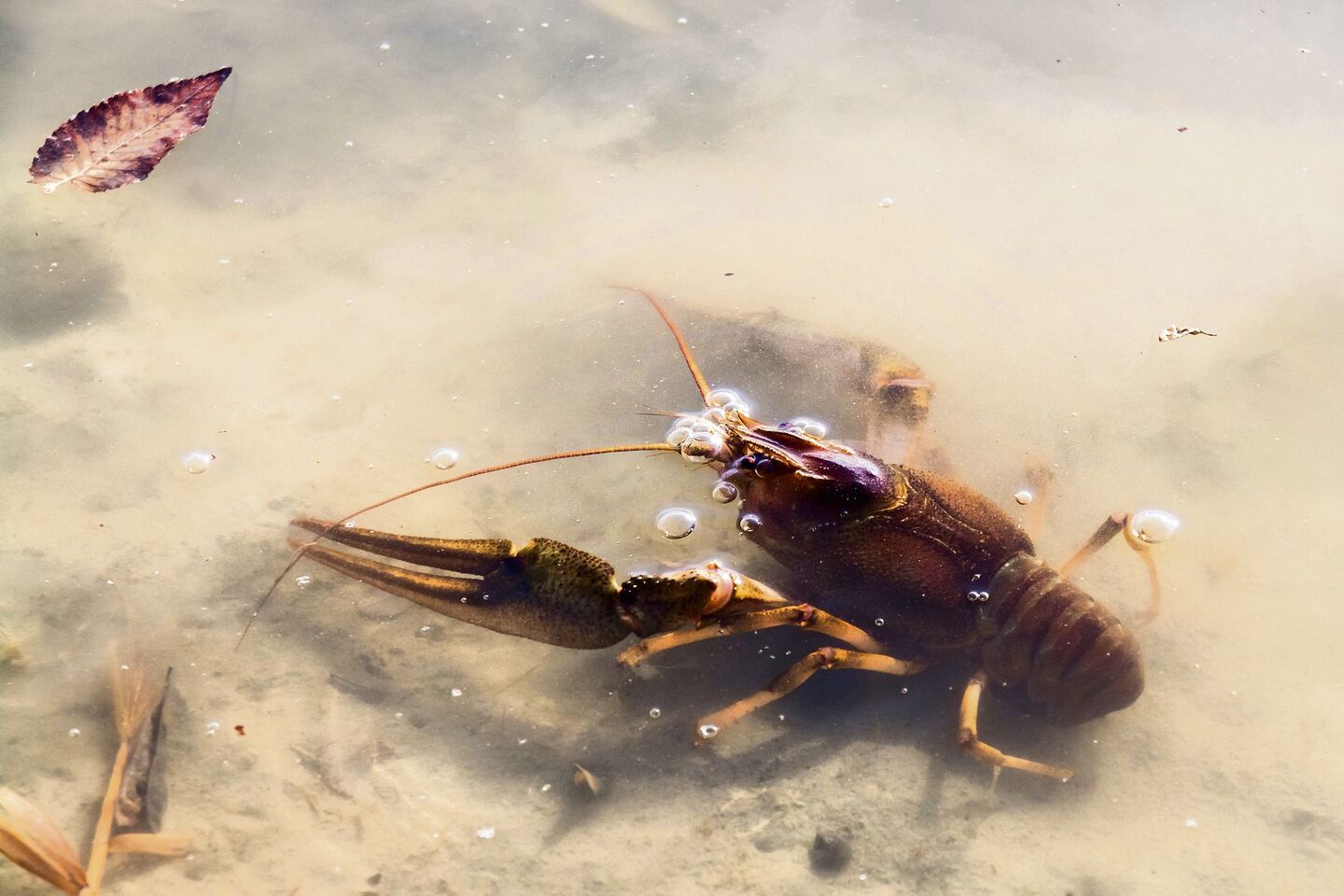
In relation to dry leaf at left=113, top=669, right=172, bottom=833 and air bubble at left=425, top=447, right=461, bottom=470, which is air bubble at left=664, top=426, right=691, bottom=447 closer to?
air bubble at left=425, top=447, right=461, bottom=470

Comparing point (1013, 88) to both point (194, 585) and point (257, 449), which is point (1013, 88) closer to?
point (257, 449)

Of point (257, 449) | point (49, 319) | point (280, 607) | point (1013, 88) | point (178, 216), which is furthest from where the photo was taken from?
point (1013, 88)

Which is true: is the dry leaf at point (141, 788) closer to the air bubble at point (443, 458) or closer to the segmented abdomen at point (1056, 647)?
the air bubble at point (443, 458)

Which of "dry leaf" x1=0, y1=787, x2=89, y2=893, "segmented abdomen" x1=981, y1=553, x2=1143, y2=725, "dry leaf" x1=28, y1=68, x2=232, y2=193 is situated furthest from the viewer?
"dry leaf" x1=28, y1=68, x2=232, y2=193

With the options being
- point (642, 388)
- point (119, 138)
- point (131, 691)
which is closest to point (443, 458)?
point (642, 388)

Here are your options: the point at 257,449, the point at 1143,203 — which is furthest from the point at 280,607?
the point at 1143,203

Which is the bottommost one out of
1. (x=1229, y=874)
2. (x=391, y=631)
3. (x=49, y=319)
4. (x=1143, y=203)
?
(x=1229, y=874)

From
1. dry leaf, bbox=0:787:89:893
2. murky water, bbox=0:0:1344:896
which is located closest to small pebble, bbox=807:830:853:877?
murky water, bbox=0:0:1344:896

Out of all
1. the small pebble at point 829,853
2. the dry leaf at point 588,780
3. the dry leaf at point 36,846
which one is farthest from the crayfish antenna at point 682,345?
the dry leaf at point 36,846
